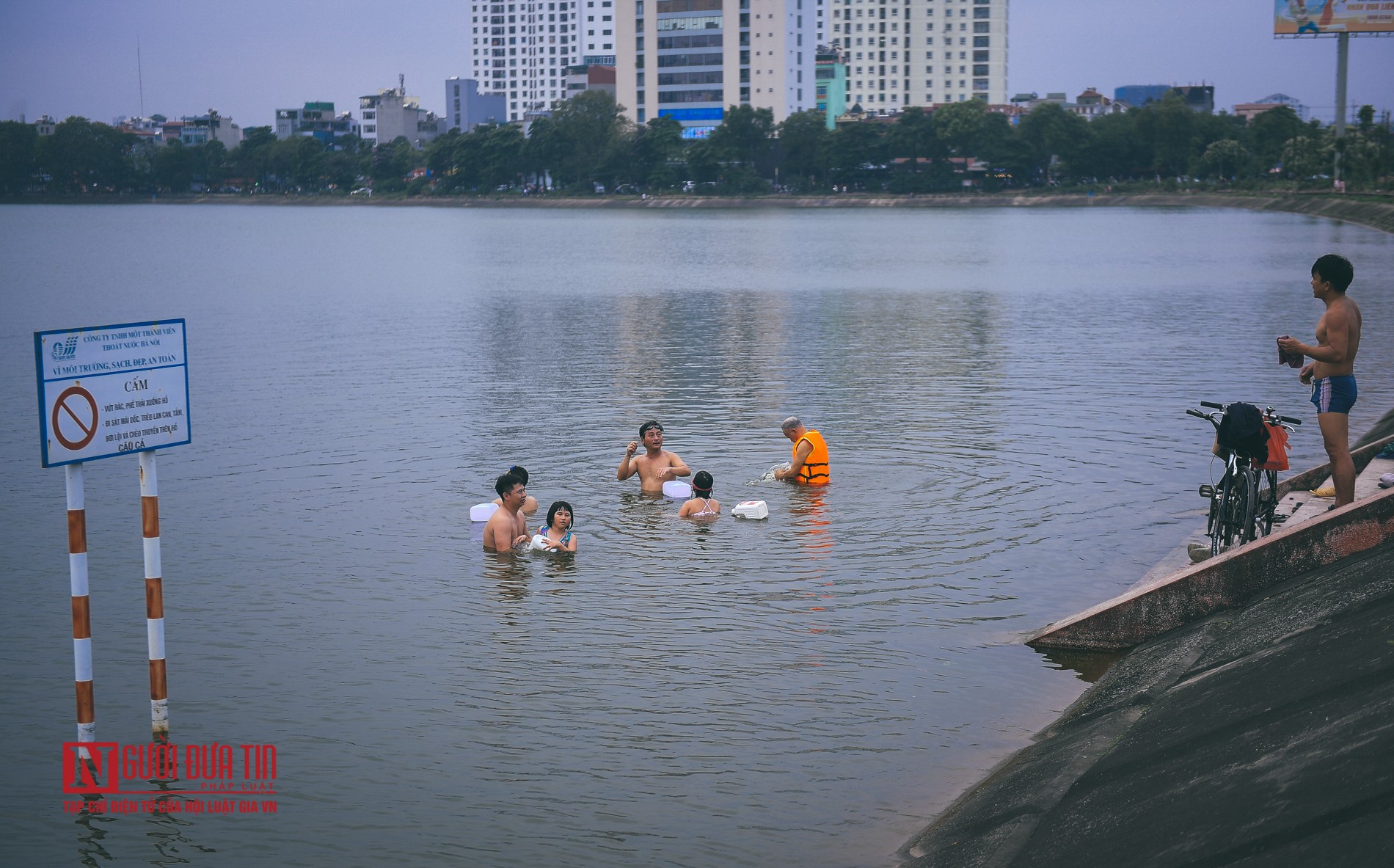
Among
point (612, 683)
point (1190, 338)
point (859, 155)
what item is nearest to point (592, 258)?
point (1190, 338)

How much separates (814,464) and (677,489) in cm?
221

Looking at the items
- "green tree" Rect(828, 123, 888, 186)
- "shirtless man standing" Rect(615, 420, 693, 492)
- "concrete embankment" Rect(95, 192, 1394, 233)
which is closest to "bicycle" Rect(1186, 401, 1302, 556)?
"shirtless man standing" Rect(615, 420, 693, 492)

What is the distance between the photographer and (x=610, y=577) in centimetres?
1645

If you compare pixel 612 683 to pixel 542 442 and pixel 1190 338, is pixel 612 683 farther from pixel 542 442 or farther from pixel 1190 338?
pixel 1190 338

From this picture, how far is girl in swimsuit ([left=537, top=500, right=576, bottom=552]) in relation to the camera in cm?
1731

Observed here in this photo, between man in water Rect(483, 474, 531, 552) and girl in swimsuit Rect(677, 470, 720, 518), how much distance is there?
2.42 metres

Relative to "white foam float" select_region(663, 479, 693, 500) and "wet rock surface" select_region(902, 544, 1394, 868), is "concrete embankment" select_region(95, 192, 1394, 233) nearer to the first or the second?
"white foam float" select_region(663, 479, 693, 500)

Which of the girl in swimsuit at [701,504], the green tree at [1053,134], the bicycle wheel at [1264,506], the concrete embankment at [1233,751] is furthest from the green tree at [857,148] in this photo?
the concrete embankment at [1233,751]

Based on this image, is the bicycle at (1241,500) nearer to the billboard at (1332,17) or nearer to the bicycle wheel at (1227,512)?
the bicycle wheel at (1227,512)

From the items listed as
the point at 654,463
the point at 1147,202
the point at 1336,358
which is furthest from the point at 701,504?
the point at 1147,202

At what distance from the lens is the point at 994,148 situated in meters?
187

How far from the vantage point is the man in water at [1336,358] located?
12859mm

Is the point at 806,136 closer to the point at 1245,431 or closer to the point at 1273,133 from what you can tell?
the point at 1273,133

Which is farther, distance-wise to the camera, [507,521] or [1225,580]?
[507,521]
